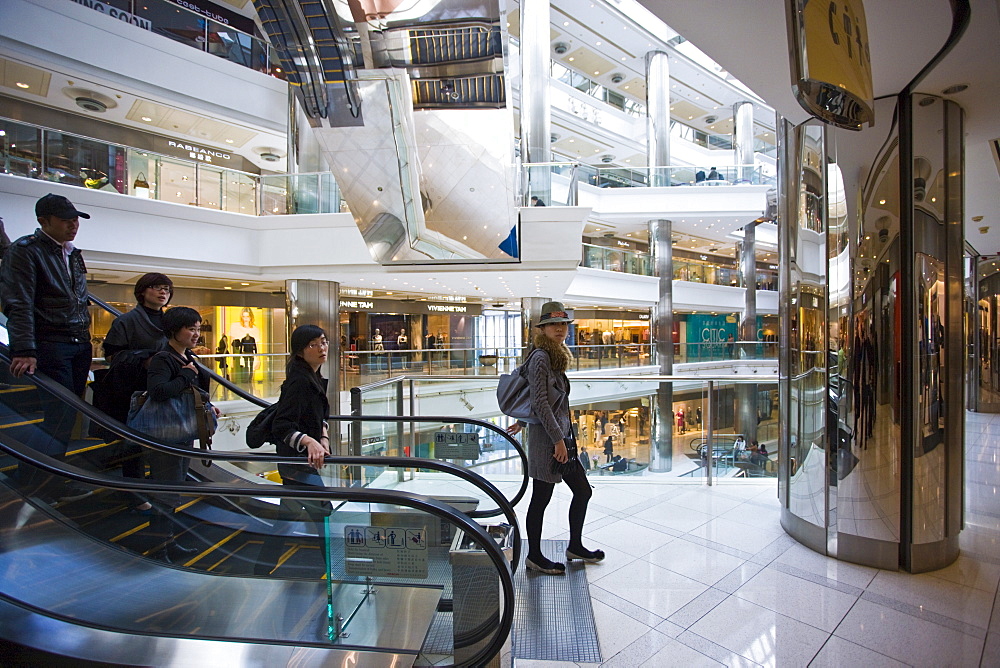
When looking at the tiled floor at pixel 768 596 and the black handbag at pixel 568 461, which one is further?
the black handbag at pixel 568 461

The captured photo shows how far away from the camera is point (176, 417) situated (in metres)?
2.81

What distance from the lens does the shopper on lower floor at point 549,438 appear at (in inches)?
107

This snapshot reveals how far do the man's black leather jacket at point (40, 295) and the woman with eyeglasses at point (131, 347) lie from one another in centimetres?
21

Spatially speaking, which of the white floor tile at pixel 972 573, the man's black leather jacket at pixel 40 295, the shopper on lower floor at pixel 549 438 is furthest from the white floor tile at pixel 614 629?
the man's black leather jacket at pixel 40 295

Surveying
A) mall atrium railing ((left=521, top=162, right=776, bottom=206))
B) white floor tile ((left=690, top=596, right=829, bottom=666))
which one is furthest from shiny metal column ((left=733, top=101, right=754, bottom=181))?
white floor tile ((left=690, top=596, right=829, bottom=666))

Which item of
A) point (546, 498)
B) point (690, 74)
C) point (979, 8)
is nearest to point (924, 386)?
point (979, 8)

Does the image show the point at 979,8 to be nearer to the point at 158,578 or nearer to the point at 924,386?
the point at 924,386

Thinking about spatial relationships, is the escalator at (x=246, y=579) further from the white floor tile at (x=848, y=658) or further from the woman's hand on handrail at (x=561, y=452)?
the white floor tile at (x=848, y=658)

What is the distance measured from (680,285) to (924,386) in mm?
19667

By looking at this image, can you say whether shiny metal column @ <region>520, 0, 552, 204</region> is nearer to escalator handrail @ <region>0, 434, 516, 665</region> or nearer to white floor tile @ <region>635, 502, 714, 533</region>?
white floor tile @ <region>635, 502, 714, 533</region>

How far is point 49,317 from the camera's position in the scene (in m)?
2.81

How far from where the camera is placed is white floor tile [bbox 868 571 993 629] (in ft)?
8.09

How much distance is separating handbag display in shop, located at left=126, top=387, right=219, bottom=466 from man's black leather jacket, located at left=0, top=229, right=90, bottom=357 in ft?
1.76

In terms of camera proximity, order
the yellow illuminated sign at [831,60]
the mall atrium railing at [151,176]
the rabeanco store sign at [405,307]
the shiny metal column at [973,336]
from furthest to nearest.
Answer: the rabeanco store sign at [405,307], the mall atrium railing at [151,176], the shiny metal column at [973,336], the yellow illuminated sign at [831,60]
